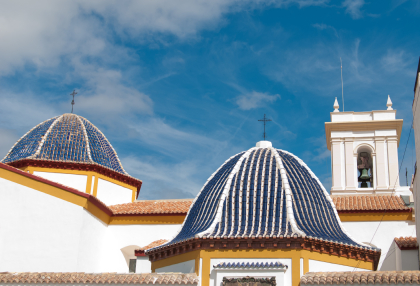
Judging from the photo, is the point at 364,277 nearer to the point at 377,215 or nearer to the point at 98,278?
the point at 98,278

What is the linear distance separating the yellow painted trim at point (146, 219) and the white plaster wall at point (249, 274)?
7.96 m

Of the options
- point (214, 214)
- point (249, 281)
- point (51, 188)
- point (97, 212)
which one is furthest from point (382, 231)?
point (51, 188)

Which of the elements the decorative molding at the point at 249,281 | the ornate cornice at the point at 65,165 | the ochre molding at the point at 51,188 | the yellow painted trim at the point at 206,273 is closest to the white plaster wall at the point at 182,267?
the yellow painted trim at the point at 206,273

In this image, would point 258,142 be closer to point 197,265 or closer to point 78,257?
point 197,265

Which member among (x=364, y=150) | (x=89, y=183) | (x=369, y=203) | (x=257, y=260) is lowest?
(x=257, y=260)

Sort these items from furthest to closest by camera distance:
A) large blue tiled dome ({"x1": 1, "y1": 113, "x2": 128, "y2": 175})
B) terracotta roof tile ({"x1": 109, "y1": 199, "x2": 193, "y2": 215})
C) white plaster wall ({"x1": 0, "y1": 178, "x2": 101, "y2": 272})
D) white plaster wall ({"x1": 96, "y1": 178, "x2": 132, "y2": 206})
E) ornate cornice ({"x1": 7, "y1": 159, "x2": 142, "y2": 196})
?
white plaster wall ({"x1": 96, "y1": 178, "x2": 132, "y2": 206}) → large blue tiled dome ({"x1": 1, "y1": 113, "x2": 128, "y2": 175}) → ornate cornice ({"x1": 7, "y1": 159, "x2": 142, "y2": 196}) → terracotta roof tile ({"x1": 109, "y1": 199, "x2": 193, "y2": 215}) → white plaster wall ({"x1": 0, "y1": 178, "x2": 101, "y2": 272})

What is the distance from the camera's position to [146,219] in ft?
76.9

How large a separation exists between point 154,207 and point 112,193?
226 cm

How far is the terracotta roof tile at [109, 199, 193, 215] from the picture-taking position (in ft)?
76.4

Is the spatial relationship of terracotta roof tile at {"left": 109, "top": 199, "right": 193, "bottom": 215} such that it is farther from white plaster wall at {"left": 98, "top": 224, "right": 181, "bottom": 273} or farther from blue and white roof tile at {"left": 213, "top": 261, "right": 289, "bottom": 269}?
blue and white roof tile at {"left": 213, "top": 261, "right": 289, "bottom": 269}

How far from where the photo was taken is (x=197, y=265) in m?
15.6

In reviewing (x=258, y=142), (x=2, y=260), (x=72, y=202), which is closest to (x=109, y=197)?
(x=72, y=202)

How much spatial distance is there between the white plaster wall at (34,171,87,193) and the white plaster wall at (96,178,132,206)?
29.6 inches

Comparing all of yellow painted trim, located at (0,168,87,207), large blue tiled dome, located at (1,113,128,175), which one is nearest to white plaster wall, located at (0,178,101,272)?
yellow painted trim, located at (0,168,87,207)
